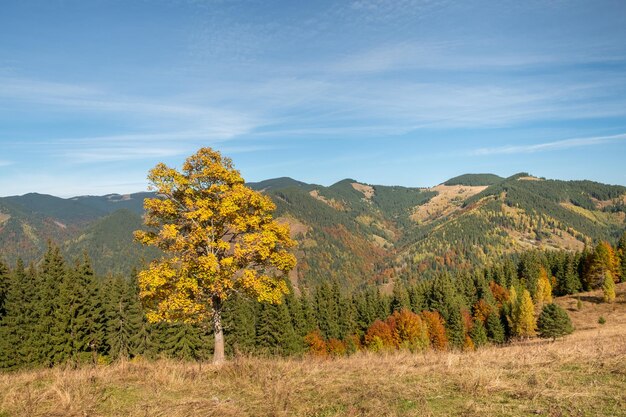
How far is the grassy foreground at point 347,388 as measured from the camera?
Answer: 8547mm

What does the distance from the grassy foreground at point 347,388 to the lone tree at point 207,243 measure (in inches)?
205

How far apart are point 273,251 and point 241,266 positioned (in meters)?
1.87

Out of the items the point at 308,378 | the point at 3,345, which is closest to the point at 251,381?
the point at 308,378

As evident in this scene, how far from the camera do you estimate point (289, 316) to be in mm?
75250

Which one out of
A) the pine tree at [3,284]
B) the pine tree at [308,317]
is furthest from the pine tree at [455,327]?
the pine tree at [3,284]

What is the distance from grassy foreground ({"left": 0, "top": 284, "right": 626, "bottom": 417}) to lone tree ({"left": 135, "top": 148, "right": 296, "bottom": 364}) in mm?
5209

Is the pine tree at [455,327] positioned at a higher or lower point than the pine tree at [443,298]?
lower

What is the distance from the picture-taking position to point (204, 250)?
20391 millimetres

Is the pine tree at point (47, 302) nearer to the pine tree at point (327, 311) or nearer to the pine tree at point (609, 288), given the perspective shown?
the pine tree at point (327, 311)

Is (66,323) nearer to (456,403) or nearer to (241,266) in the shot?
(241,266)

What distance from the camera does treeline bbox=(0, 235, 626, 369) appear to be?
51.3 meters

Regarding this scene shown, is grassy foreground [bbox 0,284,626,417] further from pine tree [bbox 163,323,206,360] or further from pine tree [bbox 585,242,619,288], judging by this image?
pine tree [bbox 585,242,619,288]

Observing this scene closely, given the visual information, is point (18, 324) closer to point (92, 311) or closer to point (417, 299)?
point (92, 311)

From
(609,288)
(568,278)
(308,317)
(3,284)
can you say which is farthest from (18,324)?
(568,278)
